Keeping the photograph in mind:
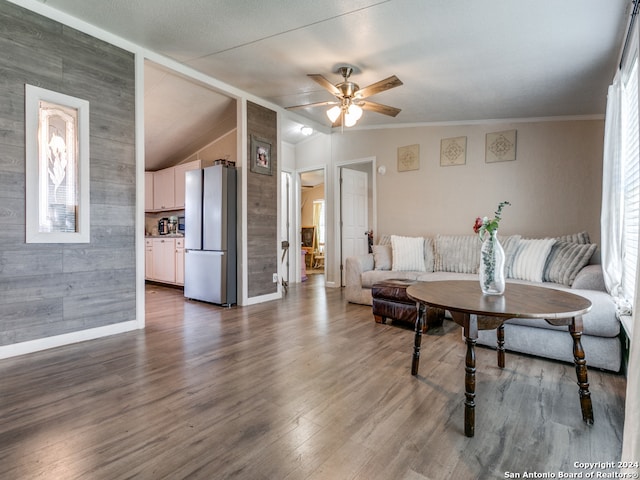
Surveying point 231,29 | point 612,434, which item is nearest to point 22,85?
point 231,29

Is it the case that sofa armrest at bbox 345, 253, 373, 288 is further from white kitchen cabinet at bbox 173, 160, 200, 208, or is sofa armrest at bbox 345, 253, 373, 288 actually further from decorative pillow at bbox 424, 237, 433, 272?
white kitchen cabinet at bbox 173, 160, 200, 208

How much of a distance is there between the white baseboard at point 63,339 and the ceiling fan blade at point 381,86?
3160 mm

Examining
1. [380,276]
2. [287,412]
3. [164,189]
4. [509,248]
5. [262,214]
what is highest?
[164,189]

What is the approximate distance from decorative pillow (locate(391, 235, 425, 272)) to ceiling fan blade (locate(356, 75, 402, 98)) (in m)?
2.07

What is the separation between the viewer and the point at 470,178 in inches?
178

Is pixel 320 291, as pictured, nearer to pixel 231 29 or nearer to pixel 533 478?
pixel 231 29

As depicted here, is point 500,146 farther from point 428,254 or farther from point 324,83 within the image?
point 324,83

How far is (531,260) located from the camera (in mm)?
3432

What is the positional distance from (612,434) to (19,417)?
2.93m

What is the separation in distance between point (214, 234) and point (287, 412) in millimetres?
3011

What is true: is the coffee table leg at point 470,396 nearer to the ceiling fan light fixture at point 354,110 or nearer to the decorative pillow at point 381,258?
the ceiling fan light fixture at point 354,110

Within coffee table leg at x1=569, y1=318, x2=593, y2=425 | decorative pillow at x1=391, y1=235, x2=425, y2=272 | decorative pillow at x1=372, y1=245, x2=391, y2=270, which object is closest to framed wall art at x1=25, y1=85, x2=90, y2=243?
decorative pillow at x1=372, y1=245, x2=391, y2=270

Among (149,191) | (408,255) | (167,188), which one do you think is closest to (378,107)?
(408,255)

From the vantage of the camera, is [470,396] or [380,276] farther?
[380,276]
